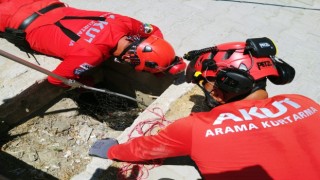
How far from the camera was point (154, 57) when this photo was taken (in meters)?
4.14

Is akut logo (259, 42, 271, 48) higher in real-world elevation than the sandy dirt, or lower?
higher

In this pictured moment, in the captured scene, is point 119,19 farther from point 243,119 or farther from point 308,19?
point 308,19

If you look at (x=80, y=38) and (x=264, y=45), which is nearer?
(x=264, y=45)

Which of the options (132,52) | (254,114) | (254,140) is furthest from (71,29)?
(254,140)

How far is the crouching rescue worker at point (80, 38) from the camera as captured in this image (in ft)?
13.5

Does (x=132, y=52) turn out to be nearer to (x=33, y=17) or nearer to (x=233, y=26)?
(x=33, y=17)

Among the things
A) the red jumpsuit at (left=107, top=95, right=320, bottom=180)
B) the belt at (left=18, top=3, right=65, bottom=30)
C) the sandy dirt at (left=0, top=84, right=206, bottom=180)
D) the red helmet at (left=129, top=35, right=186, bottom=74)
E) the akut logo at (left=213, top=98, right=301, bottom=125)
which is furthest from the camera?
the belt at (left=18, top=3, right=65, bottom=30)

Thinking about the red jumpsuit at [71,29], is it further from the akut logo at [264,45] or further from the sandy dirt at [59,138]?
the akut logo at [264,45]

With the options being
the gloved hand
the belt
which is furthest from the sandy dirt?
the belt

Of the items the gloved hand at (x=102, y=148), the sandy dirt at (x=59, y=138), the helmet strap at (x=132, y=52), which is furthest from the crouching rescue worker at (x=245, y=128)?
the helmet strap at (x=132, y=52)

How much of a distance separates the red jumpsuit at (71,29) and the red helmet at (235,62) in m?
1.66

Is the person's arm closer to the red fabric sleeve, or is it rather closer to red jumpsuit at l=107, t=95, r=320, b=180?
the red fabric sleeve

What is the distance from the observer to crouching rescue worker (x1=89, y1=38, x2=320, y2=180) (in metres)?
2.19

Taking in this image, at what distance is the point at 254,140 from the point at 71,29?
9.27 feet
